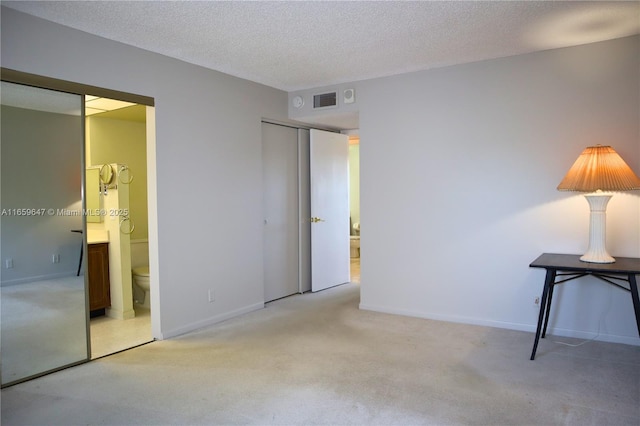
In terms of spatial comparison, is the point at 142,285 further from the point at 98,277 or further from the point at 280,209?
the point at 280,209

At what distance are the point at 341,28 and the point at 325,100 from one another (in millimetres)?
1745

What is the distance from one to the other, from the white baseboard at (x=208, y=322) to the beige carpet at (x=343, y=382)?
0.10m

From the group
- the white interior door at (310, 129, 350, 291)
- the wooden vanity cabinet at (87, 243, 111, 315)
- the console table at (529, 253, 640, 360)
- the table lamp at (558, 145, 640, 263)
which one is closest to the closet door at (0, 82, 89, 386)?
the wooden vanity cabinet at (87, 243, 111, 315)

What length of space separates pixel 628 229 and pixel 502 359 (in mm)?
1443

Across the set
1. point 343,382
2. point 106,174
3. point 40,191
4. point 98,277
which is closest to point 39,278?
point 40,191

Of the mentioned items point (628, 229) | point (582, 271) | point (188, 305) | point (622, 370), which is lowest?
point (622, 370)

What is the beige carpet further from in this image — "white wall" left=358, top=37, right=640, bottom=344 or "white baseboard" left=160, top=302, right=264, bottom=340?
"white wall" left=358, top=37, right=640, bottom=344

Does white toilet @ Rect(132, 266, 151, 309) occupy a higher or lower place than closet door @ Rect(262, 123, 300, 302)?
lower

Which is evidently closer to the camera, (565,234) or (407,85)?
(565,234)

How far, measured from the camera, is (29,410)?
260 centimetres

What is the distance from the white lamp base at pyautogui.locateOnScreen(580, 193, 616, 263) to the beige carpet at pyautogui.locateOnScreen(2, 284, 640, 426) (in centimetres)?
74

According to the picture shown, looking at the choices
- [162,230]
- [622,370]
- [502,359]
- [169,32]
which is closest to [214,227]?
[162,230]

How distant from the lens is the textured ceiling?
2.91 meters

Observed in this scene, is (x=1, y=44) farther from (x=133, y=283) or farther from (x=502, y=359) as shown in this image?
(x=502, y=359)
